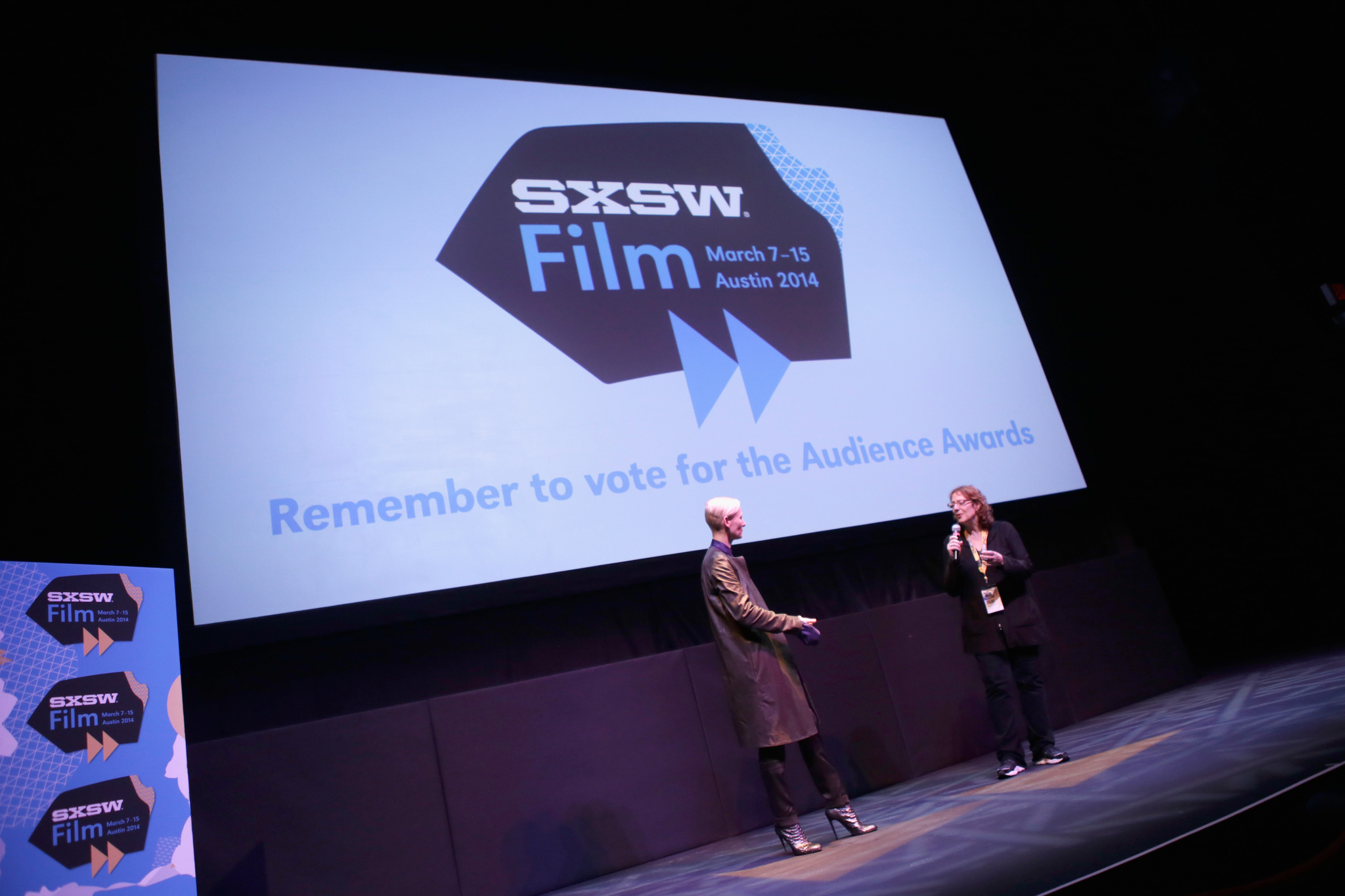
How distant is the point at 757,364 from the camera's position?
419 centimetres

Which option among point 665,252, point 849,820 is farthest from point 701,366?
point 849,820

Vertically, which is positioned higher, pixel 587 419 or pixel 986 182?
pixel 986 182

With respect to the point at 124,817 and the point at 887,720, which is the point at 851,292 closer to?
the point at 887,720

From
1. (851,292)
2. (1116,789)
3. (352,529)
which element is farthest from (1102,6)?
(352,529)

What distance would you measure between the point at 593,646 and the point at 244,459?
168 centimetres

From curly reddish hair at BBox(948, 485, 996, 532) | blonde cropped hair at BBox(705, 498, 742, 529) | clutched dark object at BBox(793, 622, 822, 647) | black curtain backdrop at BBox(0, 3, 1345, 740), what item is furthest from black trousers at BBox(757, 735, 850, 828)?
curly reddish hair at BBox(948, 485, 996, 532)

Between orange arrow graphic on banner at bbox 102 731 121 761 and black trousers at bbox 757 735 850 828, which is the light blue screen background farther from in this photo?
black trousers at bbox 757 735 850 828

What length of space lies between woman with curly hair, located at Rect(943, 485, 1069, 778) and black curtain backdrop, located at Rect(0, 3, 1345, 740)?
690 mm

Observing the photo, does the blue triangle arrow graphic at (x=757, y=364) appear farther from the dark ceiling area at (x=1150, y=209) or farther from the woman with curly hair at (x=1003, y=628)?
the dark ceiling area at (x=1150, y=209)

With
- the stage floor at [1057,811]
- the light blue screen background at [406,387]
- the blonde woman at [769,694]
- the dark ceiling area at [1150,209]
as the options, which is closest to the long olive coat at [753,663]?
the blonde woman at [769,694]

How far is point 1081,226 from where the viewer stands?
5.84 meters

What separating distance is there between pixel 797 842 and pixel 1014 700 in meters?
1.23

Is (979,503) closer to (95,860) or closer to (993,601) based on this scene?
(993,601)

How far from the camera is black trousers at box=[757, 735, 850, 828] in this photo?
9.16 ft
